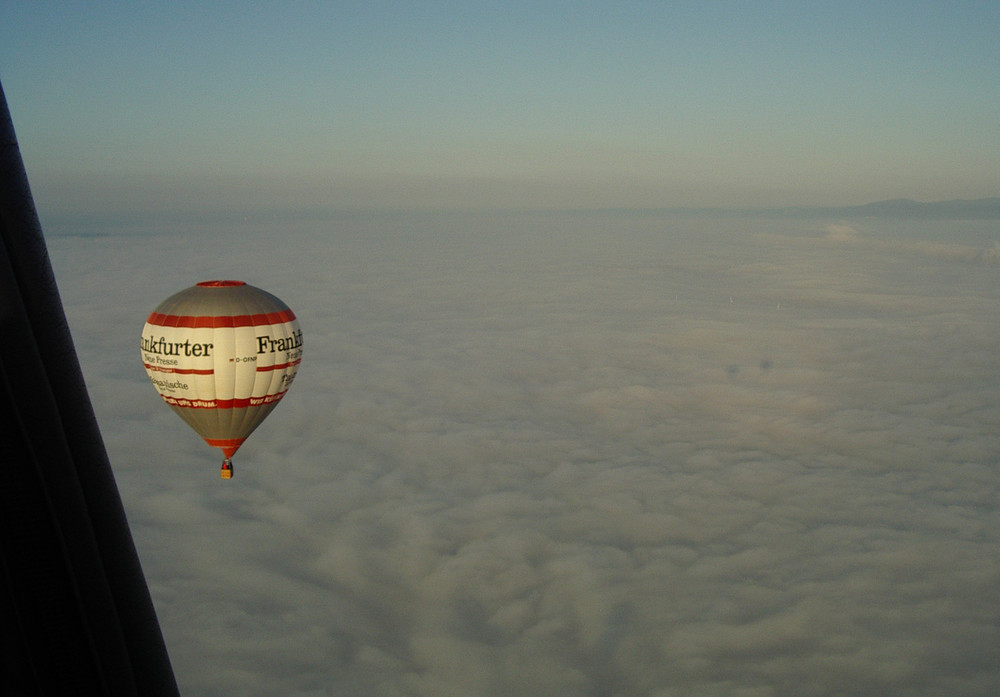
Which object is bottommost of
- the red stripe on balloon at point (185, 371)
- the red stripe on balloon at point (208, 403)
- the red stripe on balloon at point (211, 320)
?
the red stripe on balloon at point (208, 403)

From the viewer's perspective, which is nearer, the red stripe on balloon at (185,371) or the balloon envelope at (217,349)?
the balloon envelope at (217,349)

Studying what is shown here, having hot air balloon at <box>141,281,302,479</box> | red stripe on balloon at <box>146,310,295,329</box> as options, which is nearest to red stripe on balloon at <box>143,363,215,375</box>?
hot air balloon at <box>141,281,302,479</box>

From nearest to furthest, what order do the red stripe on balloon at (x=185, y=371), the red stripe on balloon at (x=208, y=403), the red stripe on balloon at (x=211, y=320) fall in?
the red stripe on balloon at (x=211, y=320), the red stripe on balloon at (x=185, y=371), the red stripe on balloon at (x=208, y=403)

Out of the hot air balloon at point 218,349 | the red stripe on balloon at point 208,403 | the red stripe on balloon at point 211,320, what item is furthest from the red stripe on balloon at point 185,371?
the red stripe on balloon at point 211,320

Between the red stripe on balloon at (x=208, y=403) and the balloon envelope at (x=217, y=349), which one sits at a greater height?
the balloon envelope at (x=217, y=349)

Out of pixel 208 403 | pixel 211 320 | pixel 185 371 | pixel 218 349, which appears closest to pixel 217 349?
pixel 218 349

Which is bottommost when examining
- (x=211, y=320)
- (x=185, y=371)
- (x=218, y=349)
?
(x=185, y=371)

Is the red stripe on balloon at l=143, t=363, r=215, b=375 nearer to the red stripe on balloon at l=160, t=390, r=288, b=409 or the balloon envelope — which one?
the balloon envelope

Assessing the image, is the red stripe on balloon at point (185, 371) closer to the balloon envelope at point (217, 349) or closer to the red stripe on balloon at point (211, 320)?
the balloon envelope at point (217, 349)

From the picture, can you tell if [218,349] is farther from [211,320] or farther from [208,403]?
[208,403]
